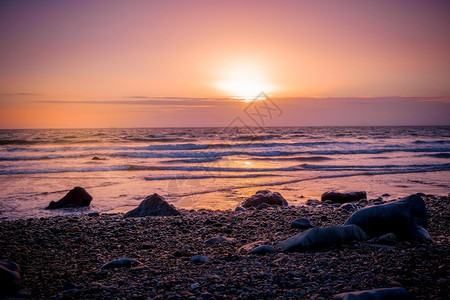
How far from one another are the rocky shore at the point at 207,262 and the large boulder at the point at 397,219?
25cm

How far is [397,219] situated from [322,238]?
1298 mm

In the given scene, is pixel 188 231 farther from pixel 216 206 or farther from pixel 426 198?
pixel 426 198

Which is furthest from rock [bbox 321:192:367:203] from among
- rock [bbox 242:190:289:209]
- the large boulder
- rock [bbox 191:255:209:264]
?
rock [bbox 191:255:209:264]

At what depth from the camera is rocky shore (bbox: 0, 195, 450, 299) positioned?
3.20 meters

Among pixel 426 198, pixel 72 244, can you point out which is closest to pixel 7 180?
pixel 72 244

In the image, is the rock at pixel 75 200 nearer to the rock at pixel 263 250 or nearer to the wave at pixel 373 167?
the rock at pixel 263 250

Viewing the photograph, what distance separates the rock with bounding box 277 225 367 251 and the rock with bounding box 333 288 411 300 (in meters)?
1.58

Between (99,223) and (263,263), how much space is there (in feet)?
13.2

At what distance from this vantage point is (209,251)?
4711mm

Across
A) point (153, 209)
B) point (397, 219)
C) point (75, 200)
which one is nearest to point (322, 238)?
point (397, 219)

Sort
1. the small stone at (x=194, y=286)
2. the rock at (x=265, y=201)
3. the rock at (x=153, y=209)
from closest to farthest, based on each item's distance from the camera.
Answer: the small stone at (x=194, y=286) < the rock at (x=153, y=209) < the rock at (x=265, y=201)

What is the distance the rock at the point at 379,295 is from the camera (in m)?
2.71

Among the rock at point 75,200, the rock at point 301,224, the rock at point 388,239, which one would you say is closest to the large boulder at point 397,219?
the rock at point 388,239

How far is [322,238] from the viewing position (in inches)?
177
